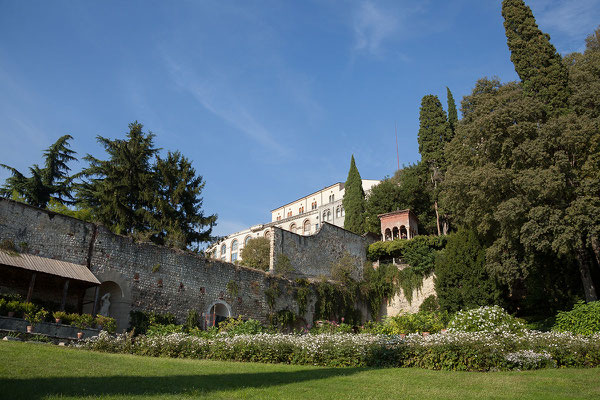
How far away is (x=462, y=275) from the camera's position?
83.1ft

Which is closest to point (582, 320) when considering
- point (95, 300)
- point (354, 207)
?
point (95, 300)

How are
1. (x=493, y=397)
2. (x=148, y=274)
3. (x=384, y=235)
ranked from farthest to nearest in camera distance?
1. (x=384, y=235)
2. (x=148, y=274)
3. (x=493, y=397)

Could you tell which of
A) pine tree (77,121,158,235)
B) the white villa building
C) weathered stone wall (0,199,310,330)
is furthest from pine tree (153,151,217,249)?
the white villa building

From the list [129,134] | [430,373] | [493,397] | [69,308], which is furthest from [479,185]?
[129,134]

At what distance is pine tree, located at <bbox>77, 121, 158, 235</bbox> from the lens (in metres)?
27.5

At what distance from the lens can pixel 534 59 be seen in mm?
24891

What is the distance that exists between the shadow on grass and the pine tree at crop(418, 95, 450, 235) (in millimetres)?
28492

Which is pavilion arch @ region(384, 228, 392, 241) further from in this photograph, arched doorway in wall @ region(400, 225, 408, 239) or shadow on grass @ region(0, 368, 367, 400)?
shadow on grass @ region(0, 368, 367, 400)

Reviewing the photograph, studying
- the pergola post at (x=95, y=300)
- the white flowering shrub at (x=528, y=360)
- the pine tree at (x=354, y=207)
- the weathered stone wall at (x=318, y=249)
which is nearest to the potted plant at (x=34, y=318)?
the pergola post at (x=95, y=300)

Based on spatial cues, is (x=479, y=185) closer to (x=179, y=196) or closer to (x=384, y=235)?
(x=384, y=235)

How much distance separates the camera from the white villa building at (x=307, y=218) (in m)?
58.5

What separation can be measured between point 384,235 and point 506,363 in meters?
24.5

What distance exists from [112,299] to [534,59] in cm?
2468

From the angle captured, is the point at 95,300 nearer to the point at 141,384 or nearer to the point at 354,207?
the point at 141,384
